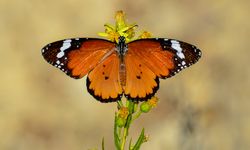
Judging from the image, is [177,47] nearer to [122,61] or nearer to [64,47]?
[122,61]

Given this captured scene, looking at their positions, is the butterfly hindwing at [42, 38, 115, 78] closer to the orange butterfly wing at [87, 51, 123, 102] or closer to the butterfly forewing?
the orange butterfly wing at [87, 51, 123, 102]

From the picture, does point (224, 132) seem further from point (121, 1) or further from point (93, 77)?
point (93, 77)

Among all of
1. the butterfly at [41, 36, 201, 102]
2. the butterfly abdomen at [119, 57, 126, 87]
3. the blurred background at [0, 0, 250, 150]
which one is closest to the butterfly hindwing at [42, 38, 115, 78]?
the butterfly at [41, 36, 201, 102]

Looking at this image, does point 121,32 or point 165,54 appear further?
point 121,32

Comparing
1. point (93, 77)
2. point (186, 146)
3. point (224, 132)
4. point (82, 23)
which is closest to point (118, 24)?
point (93, 77)

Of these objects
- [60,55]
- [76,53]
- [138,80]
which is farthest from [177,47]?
[60,55]

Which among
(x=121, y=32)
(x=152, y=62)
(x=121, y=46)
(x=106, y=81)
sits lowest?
(x=106, y=81)

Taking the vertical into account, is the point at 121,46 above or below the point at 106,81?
above

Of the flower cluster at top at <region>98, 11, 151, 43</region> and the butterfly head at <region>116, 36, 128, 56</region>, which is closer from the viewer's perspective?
the butterfly head at <region>116, 36, 128, 56</region>
